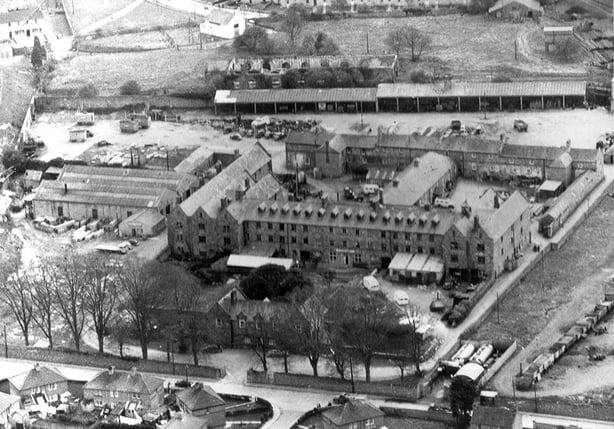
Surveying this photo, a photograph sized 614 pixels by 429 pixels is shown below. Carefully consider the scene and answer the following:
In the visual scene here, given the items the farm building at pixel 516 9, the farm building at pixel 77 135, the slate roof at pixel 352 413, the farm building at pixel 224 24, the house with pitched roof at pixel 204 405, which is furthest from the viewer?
the farm building at pixel 224 24

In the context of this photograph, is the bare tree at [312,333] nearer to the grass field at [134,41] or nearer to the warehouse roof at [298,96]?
the warehouse roof at [298,96]

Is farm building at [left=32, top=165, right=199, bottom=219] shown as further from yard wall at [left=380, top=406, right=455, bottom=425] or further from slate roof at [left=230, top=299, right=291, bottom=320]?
yard wall at [left=380, top=406, right=455, bottom=425]

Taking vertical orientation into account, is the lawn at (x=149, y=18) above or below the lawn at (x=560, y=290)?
below

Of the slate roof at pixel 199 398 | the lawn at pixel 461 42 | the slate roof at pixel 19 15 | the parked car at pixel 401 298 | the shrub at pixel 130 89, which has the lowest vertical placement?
the shrub at pixel 130 89

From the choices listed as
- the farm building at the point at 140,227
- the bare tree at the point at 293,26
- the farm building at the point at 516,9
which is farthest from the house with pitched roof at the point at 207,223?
the farm building at the point at 516,9

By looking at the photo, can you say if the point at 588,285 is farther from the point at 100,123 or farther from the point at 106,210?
the point at 100,123

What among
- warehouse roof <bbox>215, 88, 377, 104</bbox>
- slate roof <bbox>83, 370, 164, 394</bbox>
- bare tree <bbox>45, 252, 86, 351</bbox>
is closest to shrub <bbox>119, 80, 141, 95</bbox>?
warehouse roof <bbox>215, 88, 377, 104</bbox>

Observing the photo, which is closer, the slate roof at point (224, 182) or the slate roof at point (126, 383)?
the slate roof at point (126, 383)
